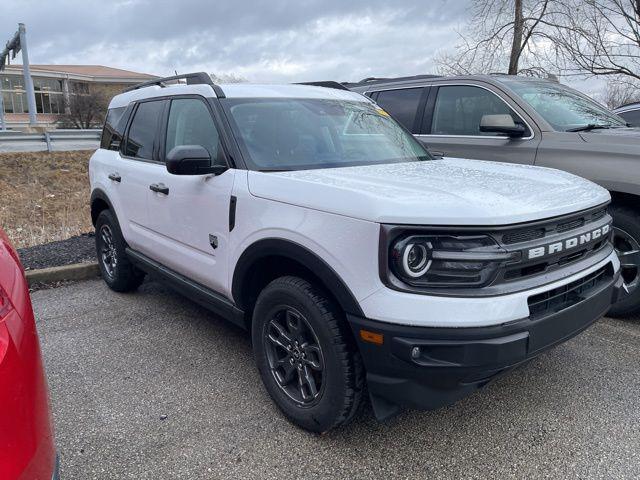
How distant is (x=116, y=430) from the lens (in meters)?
2.87

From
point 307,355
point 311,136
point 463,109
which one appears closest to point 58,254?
point 311,136

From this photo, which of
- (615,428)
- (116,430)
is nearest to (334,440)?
(116,430)

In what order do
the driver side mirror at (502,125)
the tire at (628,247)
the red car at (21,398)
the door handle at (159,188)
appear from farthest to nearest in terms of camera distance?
the driver side mirror at (502,125) < the tire at (628,247) < the door handle at (159,188) < the red car at (21,398)

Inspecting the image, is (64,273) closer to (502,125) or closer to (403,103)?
(403,103)

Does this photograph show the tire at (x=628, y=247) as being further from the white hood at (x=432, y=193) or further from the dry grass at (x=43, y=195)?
the dry grass at (x=43, y=195)

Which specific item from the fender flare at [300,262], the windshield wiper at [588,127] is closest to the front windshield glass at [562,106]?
the windshield wiper at [588,127]

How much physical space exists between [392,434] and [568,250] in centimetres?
132

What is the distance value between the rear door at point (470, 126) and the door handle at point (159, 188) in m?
2.71

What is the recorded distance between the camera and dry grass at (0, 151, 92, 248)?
895 cm

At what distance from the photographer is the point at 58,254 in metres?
5.96

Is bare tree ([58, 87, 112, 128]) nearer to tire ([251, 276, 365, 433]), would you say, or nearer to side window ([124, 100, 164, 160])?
side window ([124, 100, 164, 160])

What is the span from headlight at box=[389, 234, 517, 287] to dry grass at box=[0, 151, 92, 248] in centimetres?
649

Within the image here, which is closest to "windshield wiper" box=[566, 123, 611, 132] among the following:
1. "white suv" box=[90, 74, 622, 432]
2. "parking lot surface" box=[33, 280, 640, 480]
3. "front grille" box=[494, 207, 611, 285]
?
"white suv" box=[90, 74, 622, 432]

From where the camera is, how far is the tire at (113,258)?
477 centimetres
